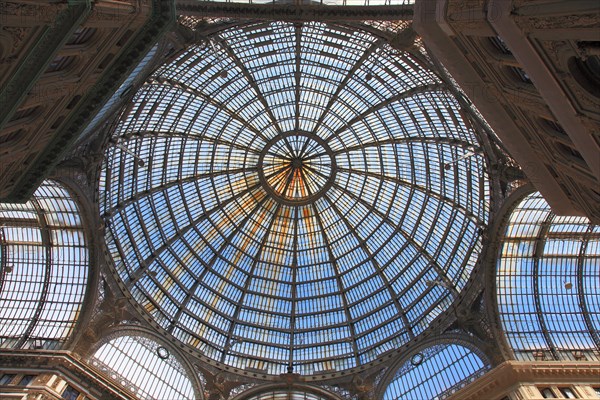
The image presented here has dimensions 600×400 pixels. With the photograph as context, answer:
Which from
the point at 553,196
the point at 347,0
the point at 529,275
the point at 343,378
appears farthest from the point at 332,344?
the point at 347,0

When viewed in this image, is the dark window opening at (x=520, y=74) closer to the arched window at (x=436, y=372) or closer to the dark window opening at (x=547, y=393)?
the dark window opening at (x=547, y=393)

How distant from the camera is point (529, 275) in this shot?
38719mm

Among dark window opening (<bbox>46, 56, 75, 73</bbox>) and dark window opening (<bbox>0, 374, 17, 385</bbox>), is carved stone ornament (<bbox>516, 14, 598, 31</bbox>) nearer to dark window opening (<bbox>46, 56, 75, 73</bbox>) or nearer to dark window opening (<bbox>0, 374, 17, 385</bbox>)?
dark window opening (<bbox>46, 56, 75, 73</bbox>)

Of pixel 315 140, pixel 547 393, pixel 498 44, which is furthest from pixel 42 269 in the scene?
pixel 547 393

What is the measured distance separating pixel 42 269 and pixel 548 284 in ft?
130

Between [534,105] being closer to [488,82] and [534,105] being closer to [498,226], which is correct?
[488,82]

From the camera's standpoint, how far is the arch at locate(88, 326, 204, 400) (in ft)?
124

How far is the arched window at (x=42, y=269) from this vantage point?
37281mm

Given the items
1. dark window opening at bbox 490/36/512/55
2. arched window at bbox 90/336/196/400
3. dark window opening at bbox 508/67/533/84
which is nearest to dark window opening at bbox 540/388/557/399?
dark window opening at bbox 508/67/533/84

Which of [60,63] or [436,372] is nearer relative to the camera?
[60,63]

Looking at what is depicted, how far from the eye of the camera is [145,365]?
131 feet

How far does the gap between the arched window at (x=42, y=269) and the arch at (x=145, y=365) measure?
335 centimetres

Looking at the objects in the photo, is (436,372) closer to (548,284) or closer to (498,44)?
(548,284)

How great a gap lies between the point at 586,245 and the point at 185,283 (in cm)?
3425
